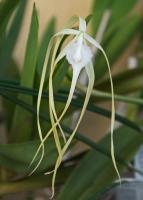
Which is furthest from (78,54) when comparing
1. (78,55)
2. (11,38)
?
(11,38)

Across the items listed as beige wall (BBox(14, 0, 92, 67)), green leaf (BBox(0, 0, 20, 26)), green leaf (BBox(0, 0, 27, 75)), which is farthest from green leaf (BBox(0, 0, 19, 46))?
beige wall (BBox(14, 0, 92, 67))

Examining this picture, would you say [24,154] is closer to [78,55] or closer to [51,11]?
[78,55]

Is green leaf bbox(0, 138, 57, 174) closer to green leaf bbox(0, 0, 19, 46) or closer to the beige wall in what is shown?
green leaf bbox(0, 0, 19, 46)

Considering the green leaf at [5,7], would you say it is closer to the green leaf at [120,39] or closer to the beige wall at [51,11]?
the green leaf at [120,39]

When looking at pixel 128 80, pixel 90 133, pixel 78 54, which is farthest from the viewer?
pixel 90 133

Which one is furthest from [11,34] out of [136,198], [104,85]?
[136,198]

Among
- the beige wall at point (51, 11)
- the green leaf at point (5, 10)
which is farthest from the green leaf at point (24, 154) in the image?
the beige wall at point (51, 11)

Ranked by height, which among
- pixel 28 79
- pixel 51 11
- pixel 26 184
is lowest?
pixel 26 184

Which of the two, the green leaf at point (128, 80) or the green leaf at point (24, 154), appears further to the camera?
the green leaf at point (128, 80)
